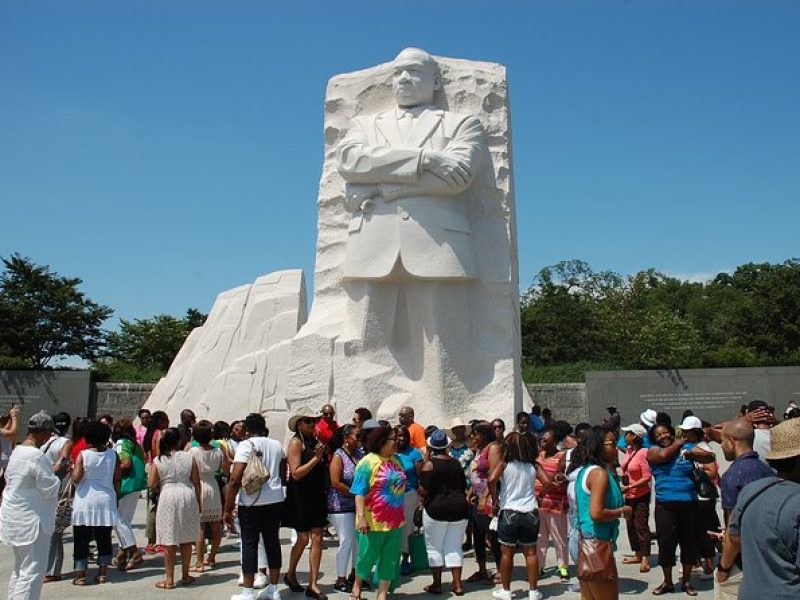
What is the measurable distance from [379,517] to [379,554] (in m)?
0.25

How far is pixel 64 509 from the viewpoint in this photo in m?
6.13

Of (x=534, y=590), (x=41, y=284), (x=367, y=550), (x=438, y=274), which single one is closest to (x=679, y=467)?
(x=534, y=590)

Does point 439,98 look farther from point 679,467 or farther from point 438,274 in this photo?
point 679,467

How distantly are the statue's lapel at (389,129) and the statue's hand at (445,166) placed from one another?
58cm

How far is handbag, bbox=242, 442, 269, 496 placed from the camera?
16.6 ft

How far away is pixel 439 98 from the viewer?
10328mm

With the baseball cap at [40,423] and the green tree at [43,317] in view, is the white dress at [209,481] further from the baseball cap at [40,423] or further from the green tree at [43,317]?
the green tree at [43,317]

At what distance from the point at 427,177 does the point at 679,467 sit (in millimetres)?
4952

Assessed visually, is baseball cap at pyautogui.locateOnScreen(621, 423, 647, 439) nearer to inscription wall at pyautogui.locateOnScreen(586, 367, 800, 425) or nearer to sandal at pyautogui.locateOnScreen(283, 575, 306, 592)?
sandal at pyautogui.locateOnScreen(283, 575, 306, 592)

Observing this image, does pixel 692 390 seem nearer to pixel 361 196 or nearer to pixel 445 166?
pixel 445 166

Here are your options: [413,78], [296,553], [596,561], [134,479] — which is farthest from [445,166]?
[596,561]


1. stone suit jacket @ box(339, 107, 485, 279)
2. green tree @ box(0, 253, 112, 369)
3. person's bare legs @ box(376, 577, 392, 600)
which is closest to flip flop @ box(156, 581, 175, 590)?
person's bare legs @ box(376, 577, 392, 600)

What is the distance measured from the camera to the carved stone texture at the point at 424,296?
946cm

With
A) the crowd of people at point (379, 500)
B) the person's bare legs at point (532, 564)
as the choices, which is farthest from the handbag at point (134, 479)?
the person's bare legs at point (532, 564)
